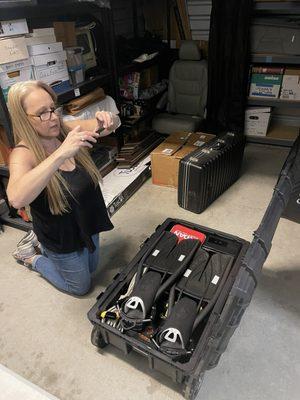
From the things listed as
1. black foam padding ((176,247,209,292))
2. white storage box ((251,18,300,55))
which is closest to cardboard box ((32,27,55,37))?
black foam padding ((176,247,209,292))

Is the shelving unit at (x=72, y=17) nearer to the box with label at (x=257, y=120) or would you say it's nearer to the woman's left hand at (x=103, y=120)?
the woman's left hand at (x=103, y=120)

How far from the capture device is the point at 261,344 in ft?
4.69

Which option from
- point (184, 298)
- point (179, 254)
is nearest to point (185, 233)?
point (179, 254)

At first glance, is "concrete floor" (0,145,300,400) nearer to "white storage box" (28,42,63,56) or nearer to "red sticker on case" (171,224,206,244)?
"red sticker on case" (171,224,206,244)

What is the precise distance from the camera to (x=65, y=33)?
2.02 metres

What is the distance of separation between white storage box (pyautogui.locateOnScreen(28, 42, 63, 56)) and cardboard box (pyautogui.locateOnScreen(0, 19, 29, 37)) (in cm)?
9

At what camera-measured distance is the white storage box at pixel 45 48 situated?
1751mm

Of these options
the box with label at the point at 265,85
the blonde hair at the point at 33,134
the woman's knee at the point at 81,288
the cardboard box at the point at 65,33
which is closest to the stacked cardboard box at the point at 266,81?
the box with label at the point at 265,85

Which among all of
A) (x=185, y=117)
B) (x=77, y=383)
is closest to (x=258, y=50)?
(x=185, y=117)

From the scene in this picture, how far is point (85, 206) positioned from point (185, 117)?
207 centimetres

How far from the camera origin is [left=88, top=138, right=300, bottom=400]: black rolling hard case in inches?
38.1

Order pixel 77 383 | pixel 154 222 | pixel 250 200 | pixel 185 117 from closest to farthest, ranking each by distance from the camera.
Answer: pixel 77 383
pixel 154 222
pixel 250 200
pixel 185 117

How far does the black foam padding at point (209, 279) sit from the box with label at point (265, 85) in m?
1.99

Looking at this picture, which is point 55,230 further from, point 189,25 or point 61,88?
point 189,25
